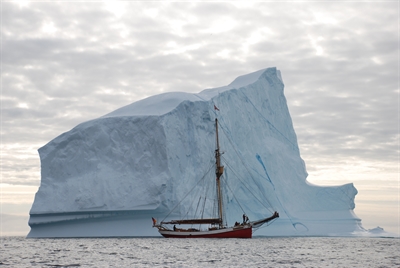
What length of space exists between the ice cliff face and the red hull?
113 centimetres

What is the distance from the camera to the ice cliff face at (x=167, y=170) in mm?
31797

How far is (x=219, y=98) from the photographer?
3588 cm

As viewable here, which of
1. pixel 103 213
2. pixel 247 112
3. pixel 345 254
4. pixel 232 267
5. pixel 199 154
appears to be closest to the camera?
pixel 232 267

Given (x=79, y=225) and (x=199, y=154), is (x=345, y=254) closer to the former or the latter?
(x=199, y=154)

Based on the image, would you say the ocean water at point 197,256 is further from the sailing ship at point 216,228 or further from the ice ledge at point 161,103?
the ice ledge at point 161,103

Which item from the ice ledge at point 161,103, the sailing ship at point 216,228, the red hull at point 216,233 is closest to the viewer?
the sailing ship at point 216,228

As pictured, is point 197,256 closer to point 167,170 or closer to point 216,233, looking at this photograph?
point 216,233

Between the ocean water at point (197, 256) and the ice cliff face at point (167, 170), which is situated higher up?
the ice cliff face at point (167, 170)

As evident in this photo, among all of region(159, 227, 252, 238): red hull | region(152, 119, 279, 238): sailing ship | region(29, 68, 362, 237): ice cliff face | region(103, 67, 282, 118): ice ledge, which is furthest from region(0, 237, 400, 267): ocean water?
region(103, 67, 282, 118): ice ledge

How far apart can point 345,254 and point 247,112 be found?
15.1 m

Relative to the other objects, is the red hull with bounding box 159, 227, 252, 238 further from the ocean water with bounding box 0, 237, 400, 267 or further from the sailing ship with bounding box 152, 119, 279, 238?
the ocean water with bounding box 0, 237, 400, 267

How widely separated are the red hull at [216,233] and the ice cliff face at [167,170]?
3.72 ft

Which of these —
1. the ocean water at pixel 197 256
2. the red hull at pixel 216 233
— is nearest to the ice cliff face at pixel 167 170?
the red hull at pixel 216 233

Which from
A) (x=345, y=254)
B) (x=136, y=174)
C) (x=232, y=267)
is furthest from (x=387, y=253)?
(x=136, y=174)
